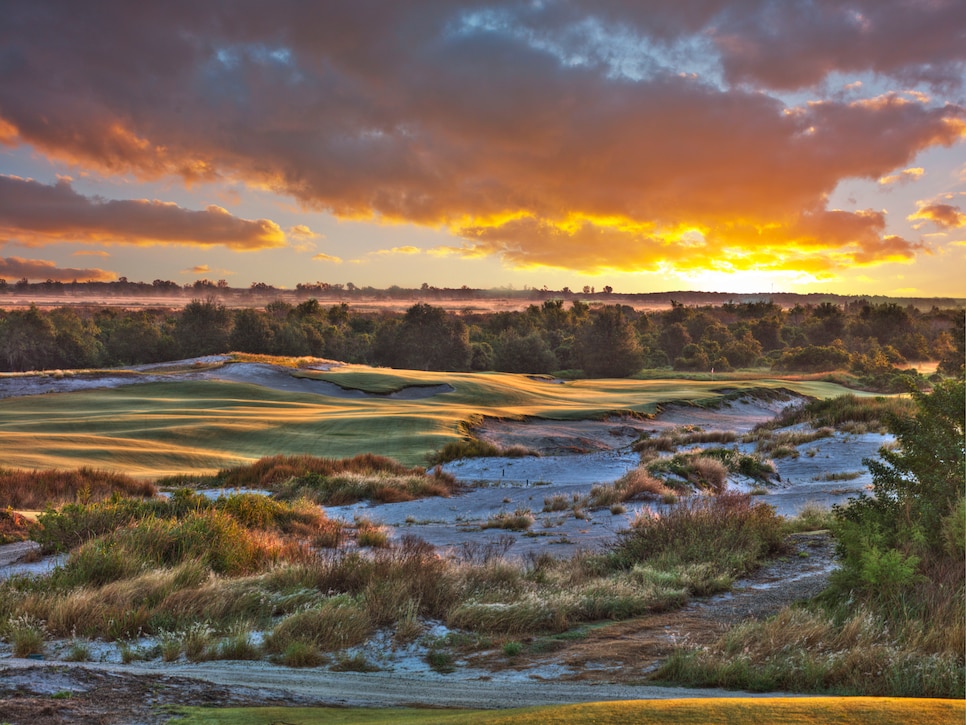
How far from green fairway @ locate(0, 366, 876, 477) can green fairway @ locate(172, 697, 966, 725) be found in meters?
19.6

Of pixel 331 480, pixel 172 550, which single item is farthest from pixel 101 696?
pixel 331 480

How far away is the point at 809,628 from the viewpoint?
6.80m

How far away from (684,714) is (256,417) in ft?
109

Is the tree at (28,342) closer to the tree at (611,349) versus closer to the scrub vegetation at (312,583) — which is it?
the tree at (611,349)

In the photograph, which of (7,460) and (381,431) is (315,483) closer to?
(7,460)

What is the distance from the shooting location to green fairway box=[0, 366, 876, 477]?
990 inches

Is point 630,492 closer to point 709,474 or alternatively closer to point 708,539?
point 709,474

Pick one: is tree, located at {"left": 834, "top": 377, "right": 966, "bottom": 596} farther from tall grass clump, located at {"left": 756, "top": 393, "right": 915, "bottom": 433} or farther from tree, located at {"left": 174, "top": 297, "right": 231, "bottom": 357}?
tree, located at {"left": 174, "top": 297, "right": 231, "bottom": 357}

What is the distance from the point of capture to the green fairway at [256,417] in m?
25.1

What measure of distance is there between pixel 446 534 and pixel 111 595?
7.39 m

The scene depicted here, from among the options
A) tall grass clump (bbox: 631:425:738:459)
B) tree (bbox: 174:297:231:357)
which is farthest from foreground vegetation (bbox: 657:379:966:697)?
tree (bbox: 174:297:231:357)

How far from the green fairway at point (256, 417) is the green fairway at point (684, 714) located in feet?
64.1

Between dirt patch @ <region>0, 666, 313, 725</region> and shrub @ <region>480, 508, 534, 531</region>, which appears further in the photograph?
shrub @ <region>480, 508, 534, 531</region>

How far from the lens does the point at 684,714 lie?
374cm
